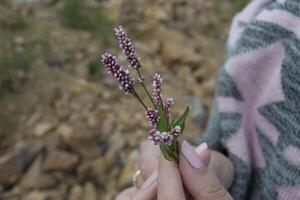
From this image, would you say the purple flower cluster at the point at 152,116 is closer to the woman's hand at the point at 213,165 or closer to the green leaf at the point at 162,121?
the green leaf at the point at 162,121

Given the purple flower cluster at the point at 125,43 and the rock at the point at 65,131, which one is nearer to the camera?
the purple flower cluster at the point at 125,43

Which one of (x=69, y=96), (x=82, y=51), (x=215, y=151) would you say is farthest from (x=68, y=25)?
(x=215, y=151)

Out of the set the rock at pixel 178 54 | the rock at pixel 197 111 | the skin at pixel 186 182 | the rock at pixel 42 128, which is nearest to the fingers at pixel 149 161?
the skin at pixel 186 182

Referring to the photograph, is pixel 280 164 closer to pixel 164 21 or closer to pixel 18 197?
pixel 18 197

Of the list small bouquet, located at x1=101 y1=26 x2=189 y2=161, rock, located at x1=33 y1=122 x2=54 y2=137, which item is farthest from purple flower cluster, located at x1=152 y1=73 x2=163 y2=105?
rock, located at x1=33 y1=122 x2=54 y2=137

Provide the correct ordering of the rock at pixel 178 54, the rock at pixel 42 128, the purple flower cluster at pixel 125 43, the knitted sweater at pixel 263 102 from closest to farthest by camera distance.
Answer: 1. the purple flower cluster at pixel 125 43
2. the knitted sweater at pixel 263 102
3. the rock at pixel 42 128
4. the rock at pixel 178 54

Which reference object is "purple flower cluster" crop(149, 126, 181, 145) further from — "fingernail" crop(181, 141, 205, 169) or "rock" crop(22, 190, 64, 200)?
"rock" crop(22, 190, 64, 200)
